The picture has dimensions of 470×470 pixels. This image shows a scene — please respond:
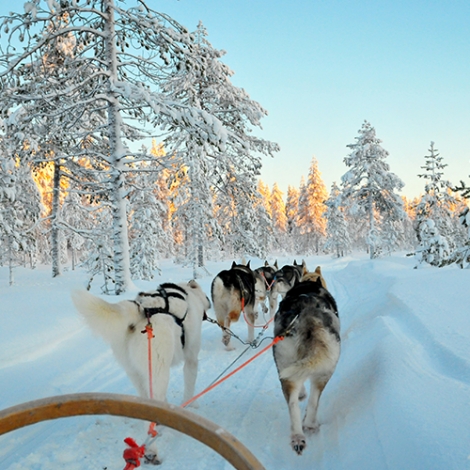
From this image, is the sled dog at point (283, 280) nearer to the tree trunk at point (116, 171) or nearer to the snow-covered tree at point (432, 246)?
the tree trunk at point (116, 171)

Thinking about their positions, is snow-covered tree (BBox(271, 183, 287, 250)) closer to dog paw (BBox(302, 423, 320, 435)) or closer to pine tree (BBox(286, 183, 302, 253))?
pine tree (BBox(286, 183, 302, 253))

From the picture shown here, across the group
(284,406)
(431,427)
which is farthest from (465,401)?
(284,406)

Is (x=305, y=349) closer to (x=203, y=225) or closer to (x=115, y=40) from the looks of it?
(x=115, y=40)


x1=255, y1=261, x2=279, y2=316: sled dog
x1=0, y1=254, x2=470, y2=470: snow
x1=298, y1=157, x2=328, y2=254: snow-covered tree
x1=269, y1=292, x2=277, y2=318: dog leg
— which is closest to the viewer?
x1=0, y1=254, x2=470, y2=470: snow

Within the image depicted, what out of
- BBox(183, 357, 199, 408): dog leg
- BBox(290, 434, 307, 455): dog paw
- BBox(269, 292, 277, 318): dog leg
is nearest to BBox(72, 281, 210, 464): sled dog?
BBox(183, 357, 199, 408): dog leg

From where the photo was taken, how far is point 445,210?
26859mm

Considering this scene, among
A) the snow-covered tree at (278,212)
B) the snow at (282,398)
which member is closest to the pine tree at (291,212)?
the snow-covered tree at (278,212)

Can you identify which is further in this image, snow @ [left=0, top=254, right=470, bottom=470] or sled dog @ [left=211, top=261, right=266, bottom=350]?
sled dog @ [left=211, top=261, right=266, bottom=350]

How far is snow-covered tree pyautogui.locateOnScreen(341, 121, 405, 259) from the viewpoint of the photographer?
28125 millimetres

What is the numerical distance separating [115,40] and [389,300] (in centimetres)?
1040

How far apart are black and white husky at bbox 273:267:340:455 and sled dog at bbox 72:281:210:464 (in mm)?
1036

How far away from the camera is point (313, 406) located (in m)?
3.08

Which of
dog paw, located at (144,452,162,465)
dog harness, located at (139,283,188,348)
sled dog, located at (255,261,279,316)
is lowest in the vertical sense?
dog paw, located at (144,452,162,465)

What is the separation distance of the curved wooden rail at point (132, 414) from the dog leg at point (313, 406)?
1.84 m
